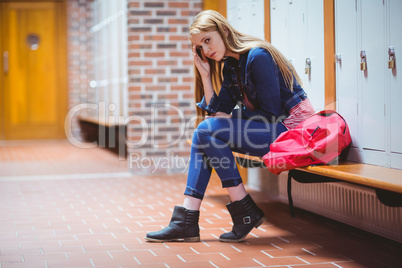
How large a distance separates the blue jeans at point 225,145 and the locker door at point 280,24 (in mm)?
1078

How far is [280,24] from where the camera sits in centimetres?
389

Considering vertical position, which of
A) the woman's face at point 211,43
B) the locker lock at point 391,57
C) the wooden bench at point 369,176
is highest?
the woman's face at point 211,43

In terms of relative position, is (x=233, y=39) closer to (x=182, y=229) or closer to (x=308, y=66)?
(x=308, y=66)

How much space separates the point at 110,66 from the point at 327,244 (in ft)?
17.5

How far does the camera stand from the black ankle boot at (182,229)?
2867 millimetres

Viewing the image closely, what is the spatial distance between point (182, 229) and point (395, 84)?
45.6 inches

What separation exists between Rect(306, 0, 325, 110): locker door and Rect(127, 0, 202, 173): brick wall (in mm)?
2461

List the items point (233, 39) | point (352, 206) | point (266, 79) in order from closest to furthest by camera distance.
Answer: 1. point (266, 79)
2. point (233, 39)
3. point (352, 206)

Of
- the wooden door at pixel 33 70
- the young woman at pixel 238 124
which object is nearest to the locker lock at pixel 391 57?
the young woman at pixel 238 124

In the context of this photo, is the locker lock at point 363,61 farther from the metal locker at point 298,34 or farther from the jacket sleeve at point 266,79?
the metal locker at point 298,34

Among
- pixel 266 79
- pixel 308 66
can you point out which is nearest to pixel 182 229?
pixel 266 79

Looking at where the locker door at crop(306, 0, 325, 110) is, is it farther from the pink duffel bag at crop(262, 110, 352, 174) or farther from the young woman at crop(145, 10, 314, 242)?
the pink duffel bag at crop(262, 110, 352, 174)

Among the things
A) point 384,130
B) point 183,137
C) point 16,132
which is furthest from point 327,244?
point 16,132

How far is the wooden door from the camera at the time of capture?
1009 cm
